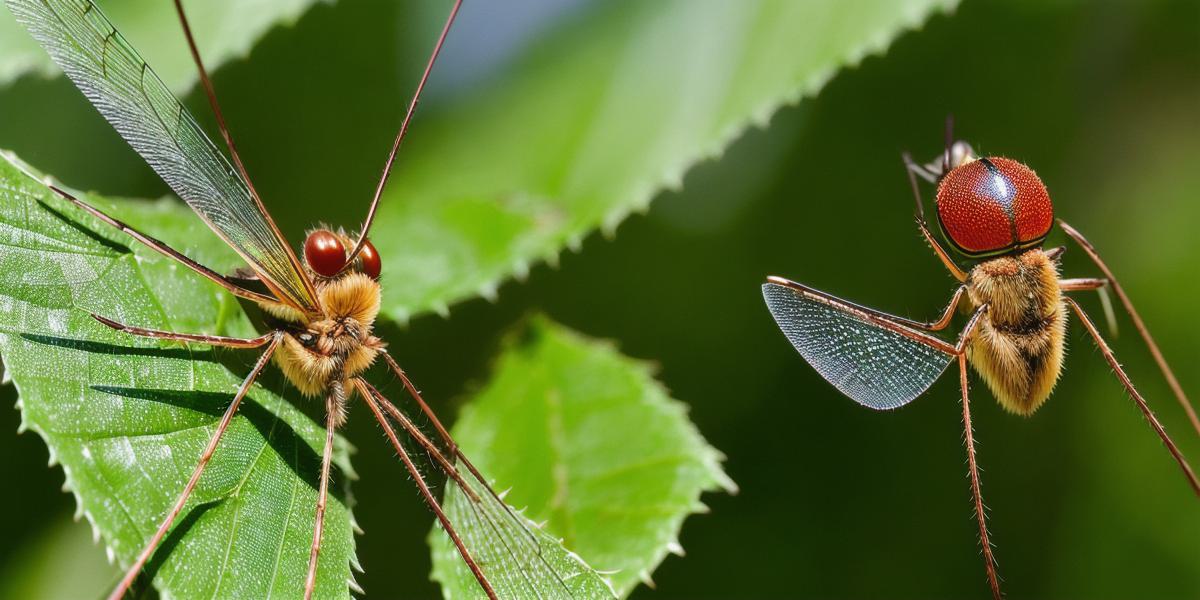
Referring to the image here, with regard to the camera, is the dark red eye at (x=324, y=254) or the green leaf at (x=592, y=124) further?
the green leaf at (x=592, y=124)

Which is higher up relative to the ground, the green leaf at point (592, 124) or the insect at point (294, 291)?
the green leaf at point (592, 124)

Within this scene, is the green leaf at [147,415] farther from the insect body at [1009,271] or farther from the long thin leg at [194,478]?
the insect body at [1009,271]

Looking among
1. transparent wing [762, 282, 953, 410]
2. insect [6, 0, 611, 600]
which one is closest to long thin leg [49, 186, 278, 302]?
insect [6, 0, 611, 600]

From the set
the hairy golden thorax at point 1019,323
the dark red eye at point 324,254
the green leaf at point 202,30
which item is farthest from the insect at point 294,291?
the hairy golden thorax at point 1019,323

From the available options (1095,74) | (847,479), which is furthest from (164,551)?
(1095,74)

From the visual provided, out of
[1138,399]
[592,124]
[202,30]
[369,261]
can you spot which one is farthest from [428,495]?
[592,124]

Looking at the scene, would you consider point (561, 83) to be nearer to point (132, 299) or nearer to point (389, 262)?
point (389, 262)

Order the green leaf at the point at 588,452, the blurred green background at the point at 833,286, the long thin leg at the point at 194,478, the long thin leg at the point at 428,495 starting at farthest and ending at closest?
the blurred green background at the point at 833,286
the green leaf at the point at 588,452
the long thin leg at the point at 428,495
the long thin leg at the point at 194,478
